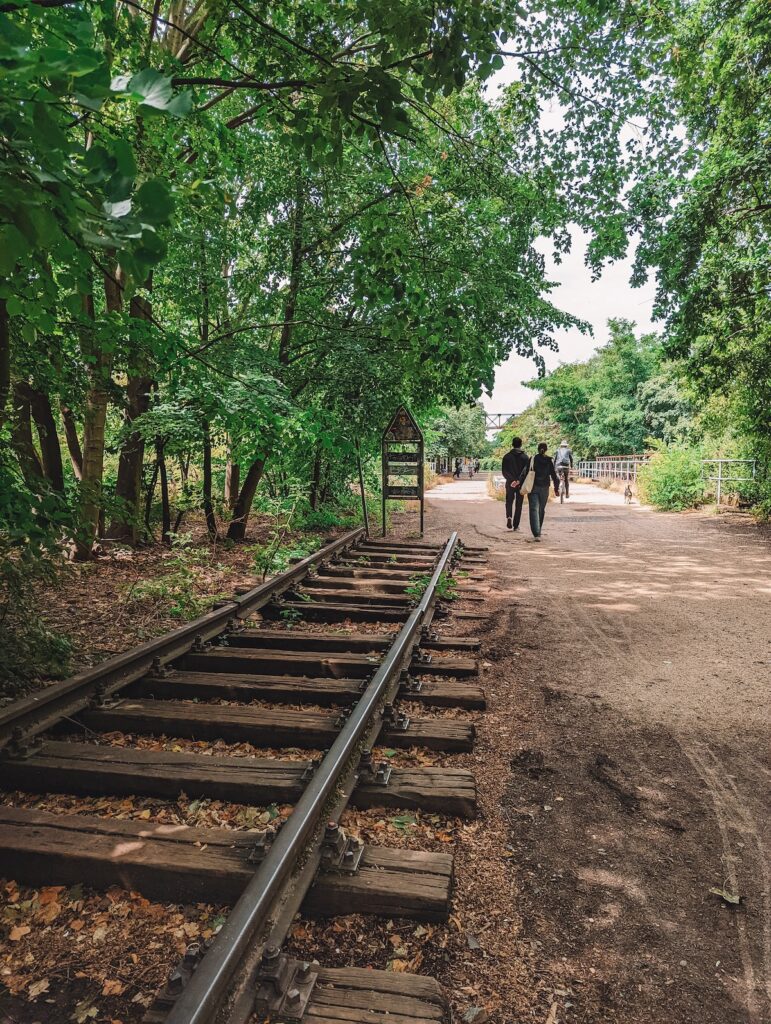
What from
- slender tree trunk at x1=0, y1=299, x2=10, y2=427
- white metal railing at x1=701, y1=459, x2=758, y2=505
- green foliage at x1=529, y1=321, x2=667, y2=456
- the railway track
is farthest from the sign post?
green foliage at x1=529, y1=321, x2=667, y2=456

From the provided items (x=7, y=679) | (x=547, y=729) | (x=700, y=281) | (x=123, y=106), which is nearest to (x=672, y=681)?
(x=547, y=729)

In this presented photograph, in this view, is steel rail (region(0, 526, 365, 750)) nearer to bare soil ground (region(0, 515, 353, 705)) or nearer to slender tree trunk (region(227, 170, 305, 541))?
bare soil ground (region(0, 515, 353, 705))

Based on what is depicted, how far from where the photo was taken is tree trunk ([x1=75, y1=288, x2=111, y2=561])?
4.67m

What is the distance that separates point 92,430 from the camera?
7844 millimetres

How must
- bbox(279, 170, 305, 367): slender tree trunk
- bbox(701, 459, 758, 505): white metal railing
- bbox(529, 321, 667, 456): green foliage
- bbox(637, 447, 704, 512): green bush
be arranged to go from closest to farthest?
bbox(279, 170, 305, 367): slender tree trunk → bbox(701, 459, 758, 505): white metal railing → bbox(637, 447, 704, 512): green bush → bbox(529, 321, 667, 456): green foliage

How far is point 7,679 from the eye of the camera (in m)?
3.67

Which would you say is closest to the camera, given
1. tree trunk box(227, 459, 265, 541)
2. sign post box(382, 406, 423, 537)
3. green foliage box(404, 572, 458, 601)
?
green foliage box(404, 572, 458, 601)

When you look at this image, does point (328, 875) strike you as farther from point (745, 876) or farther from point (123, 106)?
point (123, 106)

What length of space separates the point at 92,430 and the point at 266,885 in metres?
7.21

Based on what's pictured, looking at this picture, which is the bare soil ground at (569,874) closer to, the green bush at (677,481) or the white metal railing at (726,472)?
the white metal railing at (726,472)

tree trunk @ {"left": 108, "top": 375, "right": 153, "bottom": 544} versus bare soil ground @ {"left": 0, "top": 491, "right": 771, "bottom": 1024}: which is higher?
tree trunk @ {"left": 108, "top": 375, "right": 153, "bottom": 544}

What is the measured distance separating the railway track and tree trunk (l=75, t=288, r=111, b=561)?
4.36ft

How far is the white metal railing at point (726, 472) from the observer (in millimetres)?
17237

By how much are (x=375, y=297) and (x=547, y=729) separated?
10.2 feet
